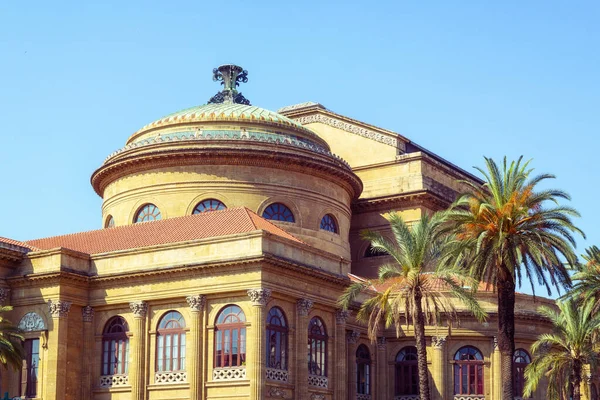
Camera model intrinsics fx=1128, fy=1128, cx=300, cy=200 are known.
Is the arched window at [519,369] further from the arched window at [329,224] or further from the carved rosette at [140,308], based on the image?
the carved rosette at [140,308]

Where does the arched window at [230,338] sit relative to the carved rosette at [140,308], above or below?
below

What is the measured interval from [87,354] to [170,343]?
163 inches

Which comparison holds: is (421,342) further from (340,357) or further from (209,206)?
(209,206)

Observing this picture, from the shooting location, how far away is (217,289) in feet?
150

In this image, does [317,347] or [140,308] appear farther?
[317,347]

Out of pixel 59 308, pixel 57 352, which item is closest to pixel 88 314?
pixel 59 308

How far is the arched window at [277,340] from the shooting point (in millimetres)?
45625

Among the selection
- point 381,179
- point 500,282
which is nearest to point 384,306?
point 500,282

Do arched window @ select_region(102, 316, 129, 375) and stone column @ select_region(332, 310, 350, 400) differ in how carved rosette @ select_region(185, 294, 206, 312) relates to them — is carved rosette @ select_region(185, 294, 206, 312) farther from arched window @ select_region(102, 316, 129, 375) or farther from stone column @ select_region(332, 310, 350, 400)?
stone column @ select_region(332, 310, 350, 400)

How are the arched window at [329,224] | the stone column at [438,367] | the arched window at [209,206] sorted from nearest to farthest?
1. the stone column at [438,367]
2. the arched window at [209,206]
3. the arched window at [329,224]

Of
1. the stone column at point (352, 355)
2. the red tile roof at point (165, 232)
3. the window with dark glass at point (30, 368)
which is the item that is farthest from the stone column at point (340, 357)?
the window with dark glass at point (30, 368)

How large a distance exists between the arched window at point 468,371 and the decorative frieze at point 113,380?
1602 cm

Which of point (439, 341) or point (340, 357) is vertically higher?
point (439, 341)

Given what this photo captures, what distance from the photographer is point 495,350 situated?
53.8m
